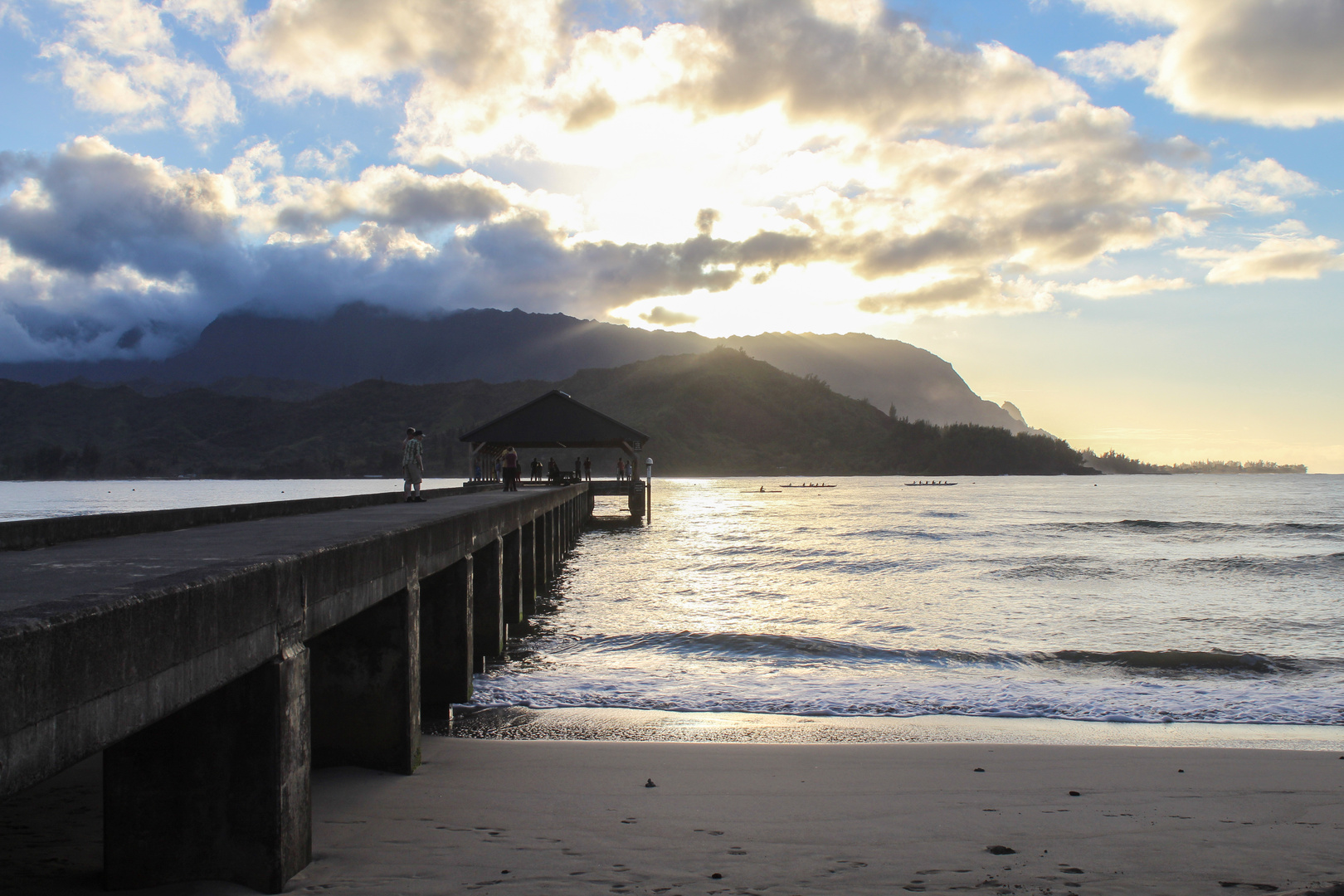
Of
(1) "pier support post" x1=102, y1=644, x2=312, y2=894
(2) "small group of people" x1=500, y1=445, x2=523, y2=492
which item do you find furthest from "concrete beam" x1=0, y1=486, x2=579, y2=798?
(2) "small group of people" x1=500, y1=445, x2=523, y2=492

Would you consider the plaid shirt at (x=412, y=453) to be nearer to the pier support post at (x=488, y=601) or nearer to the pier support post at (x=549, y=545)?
the pier support post at (x=488, y=601)

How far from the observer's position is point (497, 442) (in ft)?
133

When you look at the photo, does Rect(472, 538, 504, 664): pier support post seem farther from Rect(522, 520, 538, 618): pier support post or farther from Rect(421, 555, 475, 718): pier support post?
Rect(522, 520, 538, 618): pier support post

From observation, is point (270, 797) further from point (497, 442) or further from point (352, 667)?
point (497, 442)

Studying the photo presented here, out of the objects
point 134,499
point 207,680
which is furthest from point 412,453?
point 134,499

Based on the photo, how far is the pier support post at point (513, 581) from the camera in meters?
15.2

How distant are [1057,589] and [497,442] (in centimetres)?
2619

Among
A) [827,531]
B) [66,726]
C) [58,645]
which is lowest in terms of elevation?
[827,531]

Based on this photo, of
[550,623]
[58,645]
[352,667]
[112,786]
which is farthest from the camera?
[550,623]

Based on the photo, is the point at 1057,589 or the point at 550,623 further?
the point at 1057,589

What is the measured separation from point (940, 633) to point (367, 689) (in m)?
10.8

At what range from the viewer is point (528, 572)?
1720 cm

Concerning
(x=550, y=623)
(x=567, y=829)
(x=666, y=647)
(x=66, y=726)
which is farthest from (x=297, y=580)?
(x=550, y=623)

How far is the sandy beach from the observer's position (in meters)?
4.34
